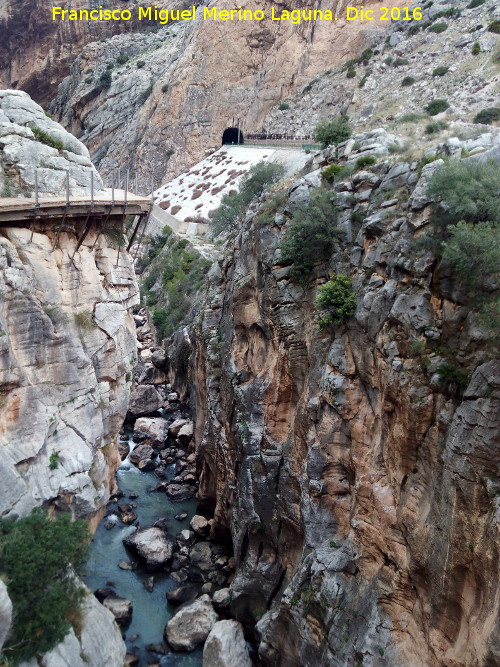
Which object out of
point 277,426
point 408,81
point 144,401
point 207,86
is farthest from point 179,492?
point 207,86

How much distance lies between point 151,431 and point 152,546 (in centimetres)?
909

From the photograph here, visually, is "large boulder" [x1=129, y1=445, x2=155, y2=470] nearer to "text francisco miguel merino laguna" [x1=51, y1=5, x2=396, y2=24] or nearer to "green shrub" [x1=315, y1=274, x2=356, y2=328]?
"green shrub" [x1=315, y1=274, x2=356, y2=328]

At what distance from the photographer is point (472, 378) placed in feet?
35.4

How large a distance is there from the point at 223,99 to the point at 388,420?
4839 cm

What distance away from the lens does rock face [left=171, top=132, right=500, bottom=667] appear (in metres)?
10.5

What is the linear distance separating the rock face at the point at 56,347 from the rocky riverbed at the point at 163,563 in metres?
3.48

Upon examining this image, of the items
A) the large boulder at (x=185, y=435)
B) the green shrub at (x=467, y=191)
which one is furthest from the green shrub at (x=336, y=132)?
the large boulder at (x=185, y=435)

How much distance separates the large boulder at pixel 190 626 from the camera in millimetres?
16312

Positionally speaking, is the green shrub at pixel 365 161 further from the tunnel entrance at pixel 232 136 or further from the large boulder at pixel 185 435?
the tunnel entrance at pixel 232 136

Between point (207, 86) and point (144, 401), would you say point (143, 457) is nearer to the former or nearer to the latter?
point (144, 401)

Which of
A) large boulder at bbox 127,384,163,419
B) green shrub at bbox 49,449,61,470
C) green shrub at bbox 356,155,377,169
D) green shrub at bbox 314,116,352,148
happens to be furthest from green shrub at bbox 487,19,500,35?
green shrub at bbox 49,449,61,470

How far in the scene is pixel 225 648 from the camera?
15430 mm

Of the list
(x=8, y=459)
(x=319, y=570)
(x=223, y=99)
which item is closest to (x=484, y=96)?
(x=319, y=570)

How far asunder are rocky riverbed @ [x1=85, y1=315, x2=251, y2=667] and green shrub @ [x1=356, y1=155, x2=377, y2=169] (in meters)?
14.8
